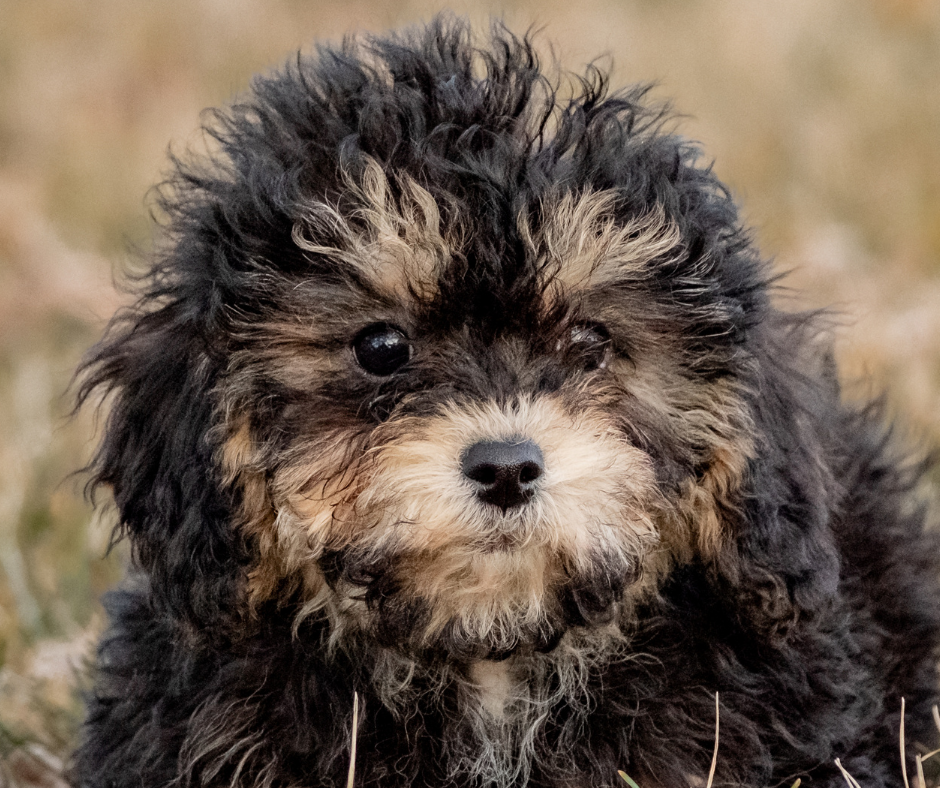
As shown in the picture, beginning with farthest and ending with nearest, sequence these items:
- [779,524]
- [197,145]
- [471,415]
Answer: [197,145] → [779,524] → [471,415]

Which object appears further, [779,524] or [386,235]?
[779,524]

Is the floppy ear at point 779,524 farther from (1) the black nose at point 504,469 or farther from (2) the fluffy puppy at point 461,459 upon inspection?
(1) the black nose at point 504,469

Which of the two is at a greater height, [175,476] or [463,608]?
[175,476]

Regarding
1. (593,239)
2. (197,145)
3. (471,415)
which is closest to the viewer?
(471,415)

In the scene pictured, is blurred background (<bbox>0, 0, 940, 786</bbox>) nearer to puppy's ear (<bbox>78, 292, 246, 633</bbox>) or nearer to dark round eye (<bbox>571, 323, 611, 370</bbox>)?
puppy's ear (<bbox>78, 292, 246, 633</bbox>)

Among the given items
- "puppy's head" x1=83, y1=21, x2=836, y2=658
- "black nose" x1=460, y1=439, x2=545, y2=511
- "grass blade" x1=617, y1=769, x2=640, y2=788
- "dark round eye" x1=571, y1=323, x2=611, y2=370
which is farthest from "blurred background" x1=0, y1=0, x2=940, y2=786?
"grass blade" x1=617, y1=769, x2=640, y2=788

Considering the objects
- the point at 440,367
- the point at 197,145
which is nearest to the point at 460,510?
the point at 440,367

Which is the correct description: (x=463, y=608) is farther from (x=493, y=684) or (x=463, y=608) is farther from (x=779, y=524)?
(x=779, y=524)
